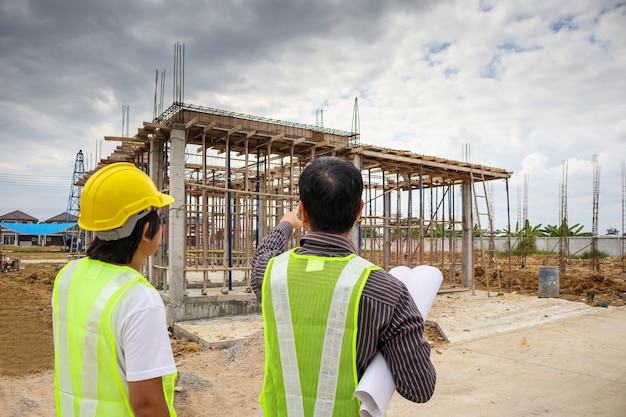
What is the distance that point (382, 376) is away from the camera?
1383 millimetres

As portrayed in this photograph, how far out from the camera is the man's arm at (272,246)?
1.87m

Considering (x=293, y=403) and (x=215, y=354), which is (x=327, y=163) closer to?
(x=293, y=403)

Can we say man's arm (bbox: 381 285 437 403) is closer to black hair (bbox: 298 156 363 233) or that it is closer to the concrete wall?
black hair (bbox: 298 156 363 233)

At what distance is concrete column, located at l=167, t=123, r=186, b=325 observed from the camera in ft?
29.2

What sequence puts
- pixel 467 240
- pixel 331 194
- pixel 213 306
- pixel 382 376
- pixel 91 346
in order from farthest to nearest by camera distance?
1. pixel 467 240
2. pixel 213 306
3. pixel 331 194
4. pixel 91 346
5. pixel 382 376

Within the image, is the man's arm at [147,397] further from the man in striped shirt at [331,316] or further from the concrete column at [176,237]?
the concrete column at [176,237]

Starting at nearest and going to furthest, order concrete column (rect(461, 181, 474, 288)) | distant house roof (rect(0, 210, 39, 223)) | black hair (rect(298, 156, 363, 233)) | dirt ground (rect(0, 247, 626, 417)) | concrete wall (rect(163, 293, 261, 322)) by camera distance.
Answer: black hair (rect(298, 156, 363, 233)) → dirt ground (rect(0, 247, 626, 417)) → concrete wall (rect(163, 293, 261, 322)) → concrete column (rect(461, 181, 474, 288)) → distant house roof (rect(0, 210, 39, 223))

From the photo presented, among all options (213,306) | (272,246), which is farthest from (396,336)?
(213,306)

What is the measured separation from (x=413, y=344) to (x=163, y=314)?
83cm

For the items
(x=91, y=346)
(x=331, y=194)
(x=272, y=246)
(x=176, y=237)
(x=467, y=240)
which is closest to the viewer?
(x=91, y=346)

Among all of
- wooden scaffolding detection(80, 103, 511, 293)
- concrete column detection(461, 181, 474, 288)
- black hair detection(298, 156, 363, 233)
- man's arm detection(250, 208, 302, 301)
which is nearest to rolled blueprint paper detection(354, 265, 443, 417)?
black hair detection(298, 156, 363, 233)

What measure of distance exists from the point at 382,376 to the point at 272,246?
797 millimetres

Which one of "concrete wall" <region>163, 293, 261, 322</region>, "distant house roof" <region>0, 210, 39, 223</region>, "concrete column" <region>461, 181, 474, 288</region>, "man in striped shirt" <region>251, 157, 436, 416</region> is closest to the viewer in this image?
"man in striped shirt" <region>251, 157, 436, 416</region>

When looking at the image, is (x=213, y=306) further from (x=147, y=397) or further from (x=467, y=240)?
(x=467, y=240)
